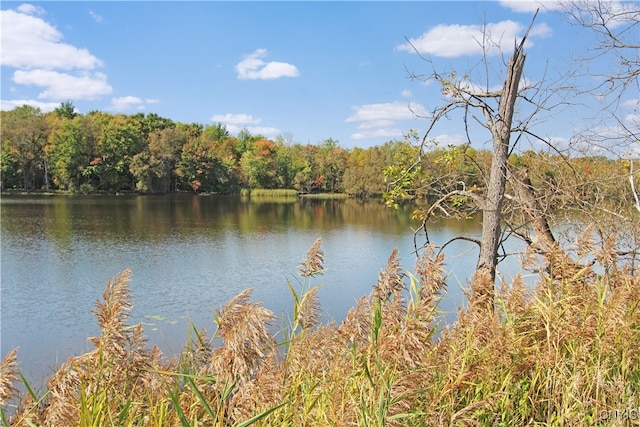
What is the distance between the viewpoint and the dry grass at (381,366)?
1840 millimetres

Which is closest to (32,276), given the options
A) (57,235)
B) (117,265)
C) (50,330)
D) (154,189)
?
(117,265)

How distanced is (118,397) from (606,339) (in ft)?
8.39

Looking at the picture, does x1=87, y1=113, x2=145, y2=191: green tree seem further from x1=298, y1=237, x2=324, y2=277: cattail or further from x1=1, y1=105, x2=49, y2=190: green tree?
x1=298, y1=237, x2=324, y2=277: cattail

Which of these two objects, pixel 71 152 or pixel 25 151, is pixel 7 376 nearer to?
pixel 71 152

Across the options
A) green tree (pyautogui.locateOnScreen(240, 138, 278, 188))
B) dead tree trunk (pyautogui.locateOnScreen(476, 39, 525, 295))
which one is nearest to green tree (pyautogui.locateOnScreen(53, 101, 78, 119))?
green tree (pyautogui.locateOnScreen(240, 138, 278, 188))

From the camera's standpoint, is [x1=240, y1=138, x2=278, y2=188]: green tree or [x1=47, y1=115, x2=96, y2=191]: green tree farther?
[x1=240, y1=138, x2=278, y2=188]: green tree

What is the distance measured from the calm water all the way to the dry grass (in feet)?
2.47

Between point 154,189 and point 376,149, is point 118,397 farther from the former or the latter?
point 376,149

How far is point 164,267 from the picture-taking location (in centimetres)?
2016

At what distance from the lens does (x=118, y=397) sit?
7.14 feet

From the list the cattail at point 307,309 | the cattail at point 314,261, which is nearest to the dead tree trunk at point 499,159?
the cattail at point 314,261

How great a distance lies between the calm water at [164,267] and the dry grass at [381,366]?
0.75 metres

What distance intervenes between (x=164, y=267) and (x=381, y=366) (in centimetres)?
1929

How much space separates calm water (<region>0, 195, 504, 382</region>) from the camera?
40.7 feet
